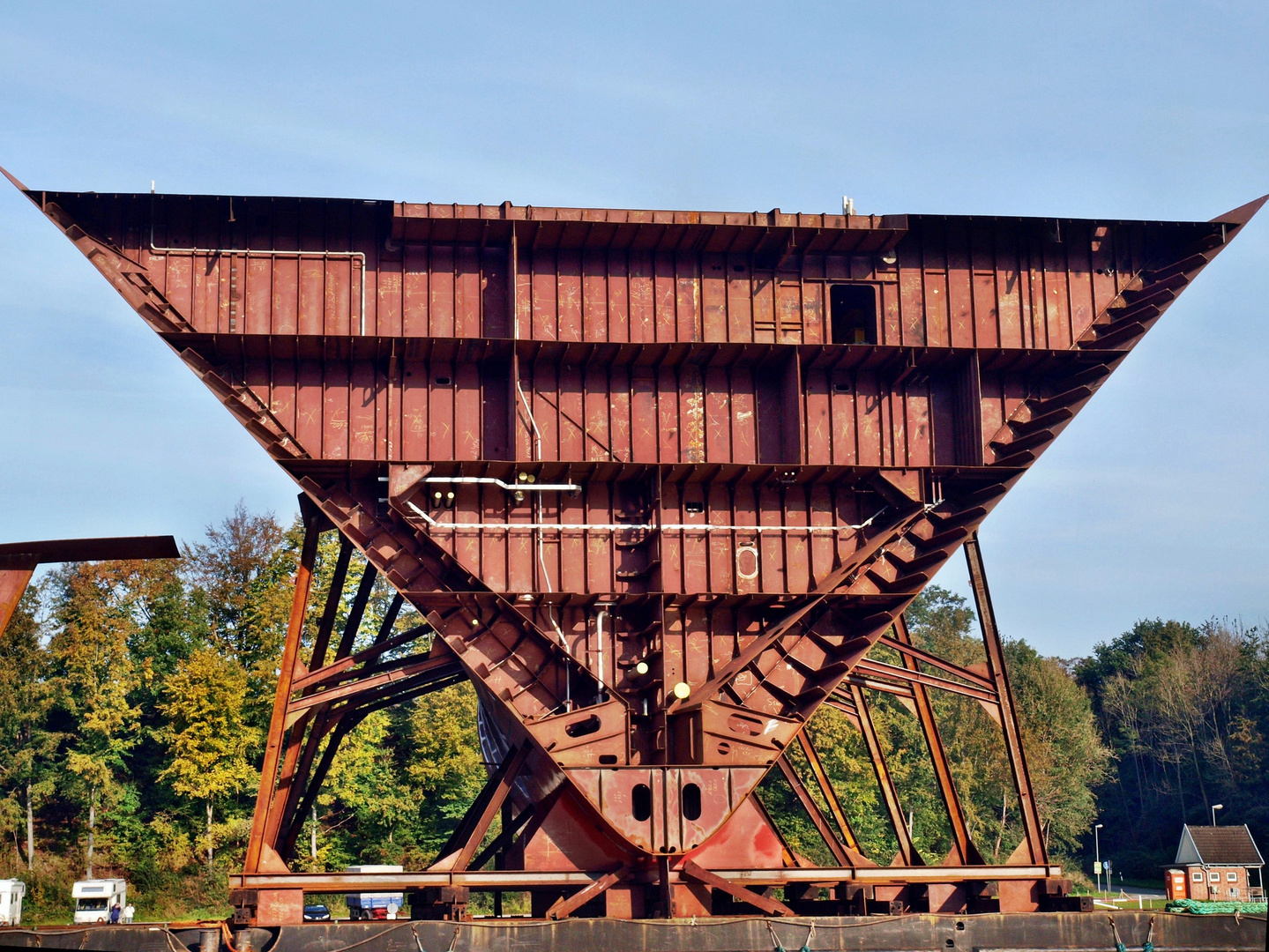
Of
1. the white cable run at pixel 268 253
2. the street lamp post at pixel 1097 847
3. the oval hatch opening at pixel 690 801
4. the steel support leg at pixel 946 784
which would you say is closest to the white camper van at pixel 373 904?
the steel support leg at pixel 946 784

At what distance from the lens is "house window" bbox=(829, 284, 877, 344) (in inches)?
1110

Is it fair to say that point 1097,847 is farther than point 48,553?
Yes

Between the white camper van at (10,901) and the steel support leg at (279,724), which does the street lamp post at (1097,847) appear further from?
the steel support leg at (279,724)

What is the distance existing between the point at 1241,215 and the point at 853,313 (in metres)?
7.87

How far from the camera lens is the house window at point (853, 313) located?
92.5ft

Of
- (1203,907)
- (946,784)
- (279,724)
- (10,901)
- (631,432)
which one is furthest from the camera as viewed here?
(10,901)

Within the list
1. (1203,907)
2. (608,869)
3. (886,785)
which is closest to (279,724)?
(608,869)

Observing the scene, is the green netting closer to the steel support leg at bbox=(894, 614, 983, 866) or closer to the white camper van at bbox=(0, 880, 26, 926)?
the steel support leg at bbox=(894, 614, 983, 866)

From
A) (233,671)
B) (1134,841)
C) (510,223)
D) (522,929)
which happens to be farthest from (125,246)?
(1134,841)

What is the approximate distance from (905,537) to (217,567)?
4551cm

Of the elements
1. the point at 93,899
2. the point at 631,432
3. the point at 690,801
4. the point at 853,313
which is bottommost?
the point at 93,899

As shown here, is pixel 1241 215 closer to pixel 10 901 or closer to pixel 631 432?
pixel 631 432

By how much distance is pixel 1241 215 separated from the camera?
2825cm

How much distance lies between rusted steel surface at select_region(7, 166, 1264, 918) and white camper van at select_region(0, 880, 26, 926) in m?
22.2
